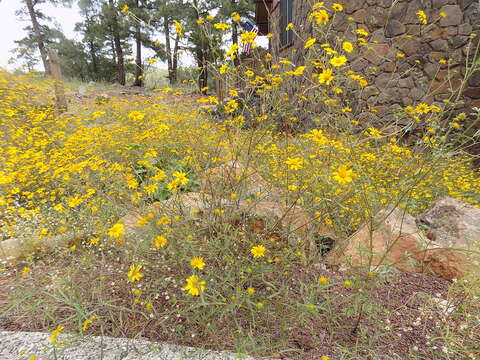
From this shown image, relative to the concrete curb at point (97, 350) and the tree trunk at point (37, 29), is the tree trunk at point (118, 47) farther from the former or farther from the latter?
the concrete curb at point (97, 350)

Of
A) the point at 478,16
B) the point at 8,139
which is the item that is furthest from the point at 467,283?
the point at 8,139

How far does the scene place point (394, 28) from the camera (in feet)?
16.2

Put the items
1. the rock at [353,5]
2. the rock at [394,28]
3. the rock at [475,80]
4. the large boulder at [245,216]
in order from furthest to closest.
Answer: the rock at [353,5] → the rock at [394,28] → the rock at [475,80] → the large boulder at [245,216]

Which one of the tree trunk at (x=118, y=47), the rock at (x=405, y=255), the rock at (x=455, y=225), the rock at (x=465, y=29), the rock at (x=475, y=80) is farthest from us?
the tree trunk at (x=118, y=47)

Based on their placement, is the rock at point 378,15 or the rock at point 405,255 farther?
the rock at point 378,15

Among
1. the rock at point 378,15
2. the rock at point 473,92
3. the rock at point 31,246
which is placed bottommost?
the rock at point 31,246

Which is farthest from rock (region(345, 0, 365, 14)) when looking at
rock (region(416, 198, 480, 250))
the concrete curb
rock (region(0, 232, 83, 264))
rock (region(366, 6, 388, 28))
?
the concrete curb

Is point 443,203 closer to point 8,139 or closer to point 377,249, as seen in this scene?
point 377,249

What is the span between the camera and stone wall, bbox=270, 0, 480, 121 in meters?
4.63

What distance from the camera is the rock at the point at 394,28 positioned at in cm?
490

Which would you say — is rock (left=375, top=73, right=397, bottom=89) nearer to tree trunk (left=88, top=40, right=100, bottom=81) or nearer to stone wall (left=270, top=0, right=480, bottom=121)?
stone wall (left=270, top=0, right=480, bottom=121)

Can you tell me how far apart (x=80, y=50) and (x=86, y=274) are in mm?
19858

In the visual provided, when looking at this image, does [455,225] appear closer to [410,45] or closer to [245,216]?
[245,216]

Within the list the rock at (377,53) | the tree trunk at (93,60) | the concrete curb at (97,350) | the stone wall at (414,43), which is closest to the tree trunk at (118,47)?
the tree trunk at (93,60)
